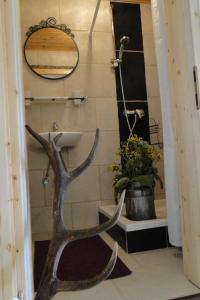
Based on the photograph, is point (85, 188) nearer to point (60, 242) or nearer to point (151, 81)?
point (151, 81)

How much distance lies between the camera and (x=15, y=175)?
0.96 meters

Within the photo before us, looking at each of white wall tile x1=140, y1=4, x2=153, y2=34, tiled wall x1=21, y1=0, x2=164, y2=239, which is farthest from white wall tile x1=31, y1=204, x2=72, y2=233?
white wall tile x1=140, y1=4, x2=153, y2=34

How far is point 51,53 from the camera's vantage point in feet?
8.67

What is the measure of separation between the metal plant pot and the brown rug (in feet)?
1.18

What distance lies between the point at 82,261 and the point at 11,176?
43.0 inches

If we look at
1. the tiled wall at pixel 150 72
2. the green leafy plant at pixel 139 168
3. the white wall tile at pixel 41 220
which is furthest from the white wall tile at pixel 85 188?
the tiled wall at pixel 150 72

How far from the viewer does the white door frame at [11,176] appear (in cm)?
90

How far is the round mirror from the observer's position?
2.60 m

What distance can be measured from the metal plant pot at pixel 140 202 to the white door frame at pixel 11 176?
1.13 meters

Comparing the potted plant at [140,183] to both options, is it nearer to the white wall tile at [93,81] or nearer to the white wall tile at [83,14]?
the white wall tile at [93,81]

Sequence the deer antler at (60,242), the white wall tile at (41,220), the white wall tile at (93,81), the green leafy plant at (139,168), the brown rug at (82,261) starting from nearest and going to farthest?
the deer antler at (60,242), the brown rug at (82,261), the green leafy plant at (139,168), the white wall tile at (41,220), the white wall tile at (93,81)

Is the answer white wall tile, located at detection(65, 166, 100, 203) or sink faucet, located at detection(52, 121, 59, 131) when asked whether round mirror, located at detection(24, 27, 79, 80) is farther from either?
white wall tile, located at detection(65, 166, 100, 203)

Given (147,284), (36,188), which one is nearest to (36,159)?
(36,188)

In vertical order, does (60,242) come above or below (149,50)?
below
